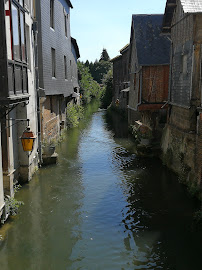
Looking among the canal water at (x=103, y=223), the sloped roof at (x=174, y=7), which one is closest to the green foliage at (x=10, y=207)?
the canal water at (x=103, y=223)

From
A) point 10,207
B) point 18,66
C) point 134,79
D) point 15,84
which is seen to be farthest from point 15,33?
point 134,79

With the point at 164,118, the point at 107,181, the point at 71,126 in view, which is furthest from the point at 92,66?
the point at 107,181

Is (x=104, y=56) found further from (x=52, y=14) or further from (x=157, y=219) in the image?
(x=157, y=219)

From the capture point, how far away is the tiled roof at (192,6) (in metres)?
9.98

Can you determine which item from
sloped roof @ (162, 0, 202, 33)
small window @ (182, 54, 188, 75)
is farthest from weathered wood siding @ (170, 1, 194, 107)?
sloped roof @ (162, 0, 202, 33)

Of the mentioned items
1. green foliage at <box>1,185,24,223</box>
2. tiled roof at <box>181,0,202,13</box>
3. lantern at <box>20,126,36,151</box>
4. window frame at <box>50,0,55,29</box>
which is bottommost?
green foliage at <box>1,185,24,223</box>

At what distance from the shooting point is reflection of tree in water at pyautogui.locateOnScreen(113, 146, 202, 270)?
21.0ft

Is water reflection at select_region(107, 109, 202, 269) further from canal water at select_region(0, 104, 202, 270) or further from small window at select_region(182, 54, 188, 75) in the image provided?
small window at select_region(182, 54, 188, 75)

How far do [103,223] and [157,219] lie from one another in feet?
5.21

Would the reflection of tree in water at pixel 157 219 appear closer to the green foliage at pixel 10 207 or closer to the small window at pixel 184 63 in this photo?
the green foliage at pixel 10 207

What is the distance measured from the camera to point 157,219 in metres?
8.12

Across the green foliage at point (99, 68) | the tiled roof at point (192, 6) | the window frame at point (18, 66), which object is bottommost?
the window frame at point (18, 66)

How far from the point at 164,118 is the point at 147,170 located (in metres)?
5.73

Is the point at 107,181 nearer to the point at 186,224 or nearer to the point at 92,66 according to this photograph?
the point at 186,224
